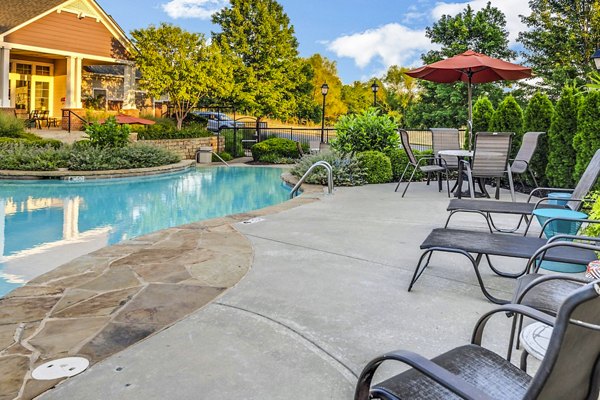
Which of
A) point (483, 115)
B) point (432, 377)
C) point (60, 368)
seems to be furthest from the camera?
point (483, 115)

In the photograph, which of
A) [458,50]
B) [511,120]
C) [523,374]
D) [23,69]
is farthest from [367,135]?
[23,69]

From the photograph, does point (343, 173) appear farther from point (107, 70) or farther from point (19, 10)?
point (107, 70)

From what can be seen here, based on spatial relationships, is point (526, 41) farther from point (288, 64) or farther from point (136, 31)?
point (136, 31)

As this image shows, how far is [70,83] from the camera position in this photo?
19.3 m

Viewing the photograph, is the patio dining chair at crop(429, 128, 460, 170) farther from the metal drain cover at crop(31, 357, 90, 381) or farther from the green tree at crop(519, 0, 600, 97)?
the green tree at crop(519, 0, 600, 97)

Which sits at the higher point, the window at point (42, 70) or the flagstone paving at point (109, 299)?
the window at point (42, 70)

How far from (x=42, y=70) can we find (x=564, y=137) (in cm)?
2098

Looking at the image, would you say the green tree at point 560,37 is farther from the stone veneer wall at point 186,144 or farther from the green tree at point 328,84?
the stone veneer wall at point 186,144

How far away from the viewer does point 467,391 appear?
3.89ft

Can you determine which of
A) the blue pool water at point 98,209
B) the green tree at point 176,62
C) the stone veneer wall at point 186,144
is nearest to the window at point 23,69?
the green tree at point 176,62

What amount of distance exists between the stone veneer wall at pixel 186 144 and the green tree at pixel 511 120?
10885mm

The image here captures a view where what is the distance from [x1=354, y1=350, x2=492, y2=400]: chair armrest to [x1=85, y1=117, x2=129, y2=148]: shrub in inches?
537

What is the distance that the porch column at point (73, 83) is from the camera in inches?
752

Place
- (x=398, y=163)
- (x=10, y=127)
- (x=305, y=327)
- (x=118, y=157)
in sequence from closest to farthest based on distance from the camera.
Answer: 1. (x=305, y=327)
2. (x=398, y=163)
3. (x=118, y=157)
4. (x=10, y=127)
